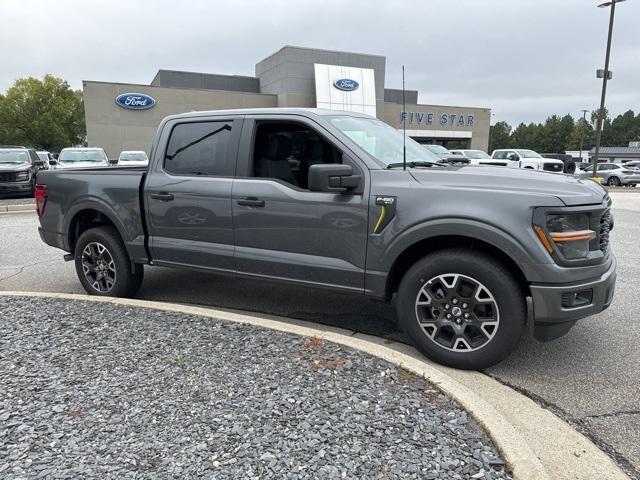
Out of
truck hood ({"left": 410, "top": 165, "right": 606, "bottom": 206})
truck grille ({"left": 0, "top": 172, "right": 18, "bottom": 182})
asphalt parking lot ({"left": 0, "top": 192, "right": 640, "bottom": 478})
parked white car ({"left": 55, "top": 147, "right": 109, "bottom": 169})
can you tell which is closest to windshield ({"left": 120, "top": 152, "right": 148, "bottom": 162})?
parked white car ({"left": 55, "top": 147, "right": 109, "bottom": 169})

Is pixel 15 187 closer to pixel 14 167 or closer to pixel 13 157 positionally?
pixel 14 167

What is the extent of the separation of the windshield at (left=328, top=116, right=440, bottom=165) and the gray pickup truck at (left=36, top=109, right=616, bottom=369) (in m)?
0.02

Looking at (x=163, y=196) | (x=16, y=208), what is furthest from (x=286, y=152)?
(x=16, y=208)

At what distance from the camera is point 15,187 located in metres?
15.9

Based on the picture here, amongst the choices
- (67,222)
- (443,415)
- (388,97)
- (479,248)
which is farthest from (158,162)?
(388,97)

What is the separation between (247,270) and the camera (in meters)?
4.43

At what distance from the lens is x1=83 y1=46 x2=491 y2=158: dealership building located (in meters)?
34.1

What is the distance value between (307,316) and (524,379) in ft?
6.73

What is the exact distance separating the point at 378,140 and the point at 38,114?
215 ft

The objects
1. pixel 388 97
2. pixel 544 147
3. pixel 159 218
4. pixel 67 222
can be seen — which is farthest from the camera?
pixel 544 147

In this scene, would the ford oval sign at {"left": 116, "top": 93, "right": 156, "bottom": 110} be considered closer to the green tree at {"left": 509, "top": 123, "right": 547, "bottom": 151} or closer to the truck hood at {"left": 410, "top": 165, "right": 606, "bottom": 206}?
the truck hood at {"left": 410, "top": 165, "right": 606, "bottom": 206}

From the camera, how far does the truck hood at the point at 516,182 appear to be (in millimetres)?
3318

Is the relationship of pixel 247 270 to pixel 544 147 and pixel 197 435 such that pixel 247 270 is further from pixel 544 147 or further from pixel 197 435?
pixel 544 147

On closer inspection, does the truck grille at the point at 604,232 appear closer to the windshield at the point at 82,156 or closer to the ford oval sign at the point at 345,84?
the windshield at the point at 82,156
